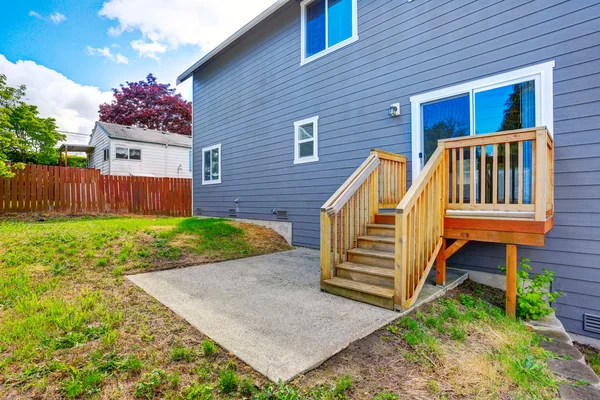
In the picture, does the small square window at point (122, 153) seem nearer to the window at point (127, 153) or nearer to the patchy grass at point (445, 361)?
the window at point (127, 153)

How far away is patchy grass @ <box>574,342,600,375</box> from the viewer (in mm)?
2832

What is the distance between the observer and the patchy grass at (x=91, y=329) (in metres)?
1.79

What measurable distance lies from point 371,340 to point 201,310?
1.69 m

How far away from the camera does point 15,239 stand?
15.8 feet

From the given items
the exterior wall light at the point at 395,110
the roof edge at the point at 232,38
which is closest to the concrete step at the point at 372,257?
the exterior wall light at the point at 395,110

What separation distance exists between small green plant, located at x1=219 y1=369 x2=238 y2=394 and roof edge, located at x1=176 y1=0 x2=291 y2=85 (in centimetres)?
713

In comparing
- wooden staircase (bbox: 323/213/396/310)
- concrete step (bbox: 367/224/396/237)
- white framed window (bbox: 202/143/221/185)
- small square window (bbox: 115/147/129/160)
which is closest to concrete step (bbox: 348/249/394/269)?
wooden staircase (bbox: 323/213/396/310)

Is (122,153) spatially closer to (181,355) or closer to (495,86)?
(181,355)

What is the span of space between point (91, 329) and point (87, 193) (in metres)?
9.35

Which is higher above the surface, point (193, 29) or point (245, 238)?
point (193, 29)

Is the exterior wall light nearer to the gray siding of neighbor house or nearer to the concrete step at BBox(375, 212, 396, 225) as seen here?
the gray siding of neighbor house

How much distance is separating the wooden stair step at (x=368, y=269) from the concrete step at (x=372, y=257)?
0.06 metres

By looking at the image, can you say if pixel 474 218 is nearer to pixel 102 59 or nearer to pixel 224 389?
pixel 224 389

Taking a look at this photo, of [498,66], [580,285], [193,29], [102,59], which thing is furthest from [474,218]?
[102,59]
